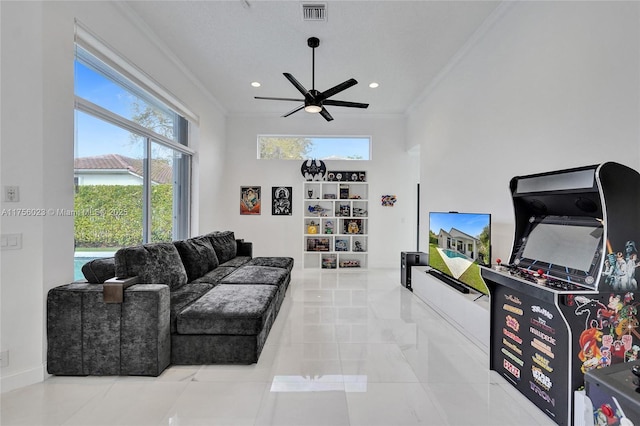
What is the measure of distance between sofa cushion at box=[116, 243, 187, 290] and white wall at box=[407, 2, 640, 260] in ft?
11.0

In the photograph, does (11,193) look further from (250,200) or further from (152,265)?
(250,200)

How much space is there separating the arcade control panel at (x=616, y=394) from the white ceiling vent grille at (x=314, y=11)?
10.9 feet

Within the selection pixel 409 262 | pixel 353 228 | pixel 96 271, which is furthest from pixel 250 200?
pixel 96 271

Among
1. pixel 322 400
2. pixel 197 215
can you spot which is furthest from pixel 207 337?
pixel 197 215

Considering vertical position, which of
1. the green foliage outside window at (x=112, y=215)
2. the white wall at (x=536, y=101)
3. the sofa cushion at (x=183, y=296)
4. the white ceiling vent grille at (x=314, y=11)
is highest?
the white ceiling vent grille at (x=314, y=11)

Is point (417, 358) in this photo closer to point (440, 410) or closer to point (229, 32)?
point (440, 410)

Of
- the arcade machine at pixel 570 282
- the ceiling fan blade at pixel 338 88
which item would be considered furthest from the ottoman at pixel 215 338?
the ceiling fan blade at pixel 338 88

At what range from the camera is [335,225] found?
618 centimetres

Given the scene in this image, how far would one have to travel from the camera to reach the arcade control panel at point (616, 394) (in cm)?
88

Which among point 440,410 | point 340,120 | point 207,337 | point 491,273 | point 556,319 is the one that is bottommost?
point 440,410

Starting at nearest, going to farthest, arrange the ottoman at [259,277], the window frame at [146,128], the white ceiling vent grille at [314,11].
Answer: the window frame at [146,128]
the white ceiling vent grille at [314,11]
the ottoman at [259,277]

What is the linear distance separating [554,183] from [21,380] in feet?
12.5

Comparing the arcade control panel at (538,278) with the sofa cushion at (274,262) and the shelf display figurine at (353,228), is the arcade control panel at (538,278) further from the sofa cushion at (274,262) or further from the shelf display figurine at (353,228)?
the shelf display figurine at (353,228)

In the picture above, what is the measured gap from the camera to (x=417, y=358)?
2.41m
